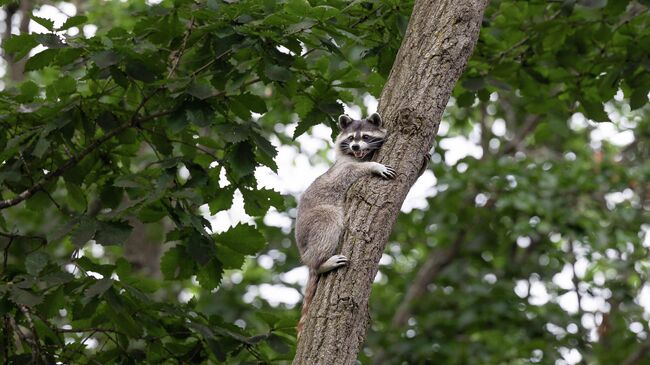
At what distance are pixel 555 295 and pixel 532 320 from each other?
162 cm

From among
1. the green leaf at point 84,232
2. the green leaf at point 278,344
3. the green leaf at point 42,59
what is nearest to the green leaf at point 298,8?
the green leaf at point 42,59

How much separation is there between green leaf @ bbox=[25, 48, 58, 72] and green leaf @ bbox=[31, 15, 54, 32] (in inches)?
10.3

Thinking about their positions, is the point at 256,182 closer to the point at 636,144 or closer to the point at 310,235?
the point at 310,235

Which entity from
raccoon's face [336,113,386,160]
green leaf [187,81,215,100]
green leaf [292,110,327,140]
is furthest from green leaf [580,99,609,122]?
green leaf [187,81,215,100]

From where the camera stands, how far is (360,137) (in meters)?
7.44

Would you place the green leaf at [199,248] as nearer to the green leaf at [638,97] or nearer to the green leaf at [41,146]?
the green leaf at [41,146]

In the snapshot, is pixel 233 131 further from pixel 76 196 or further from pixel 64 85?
pixel 76 196

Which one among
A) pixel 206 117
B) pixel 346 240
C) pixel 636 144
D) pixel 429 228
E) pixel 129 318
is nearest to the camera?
pixel 346 240

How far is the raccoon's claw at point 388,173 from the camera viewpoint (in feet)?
18.7

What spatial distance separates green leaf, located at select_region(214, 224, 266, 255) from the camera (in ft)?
22.5

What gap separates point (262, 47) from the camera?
22.5ft

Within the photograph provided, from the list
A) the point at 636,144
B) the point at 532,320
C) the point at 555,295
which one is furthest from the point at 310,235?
the point at 636,144

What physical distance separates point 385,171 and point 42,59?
3010mm

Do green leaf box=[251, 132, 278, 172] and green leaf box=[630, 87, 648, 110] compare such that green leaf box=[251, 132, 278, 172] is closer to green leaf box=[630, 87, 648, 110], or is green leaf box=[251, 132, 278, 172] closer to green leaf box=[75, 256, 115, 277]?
green leaf box=[75, 256, 115, 277]
